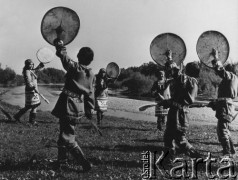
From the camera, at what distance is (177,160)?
6789 millimetres

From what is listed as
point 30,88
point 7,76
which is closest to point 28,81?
point 30,88

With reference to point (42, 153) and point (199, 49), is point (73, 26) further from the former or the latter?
point (199, 49)

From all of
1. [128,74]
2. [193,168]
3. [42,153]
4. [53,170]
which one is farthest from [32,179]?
[128,74]

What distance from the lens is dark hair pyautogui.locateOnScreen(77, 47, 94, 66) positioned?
6.18m

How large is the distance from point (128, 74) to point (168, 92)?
21704 millimetres

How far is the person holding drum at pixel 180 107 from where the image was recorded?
6.49 metres

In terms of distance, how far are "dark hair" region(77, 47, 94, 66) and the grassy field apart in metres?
1.59

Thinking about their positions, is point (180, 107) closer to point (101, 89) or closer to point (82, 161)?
point (82, 161)

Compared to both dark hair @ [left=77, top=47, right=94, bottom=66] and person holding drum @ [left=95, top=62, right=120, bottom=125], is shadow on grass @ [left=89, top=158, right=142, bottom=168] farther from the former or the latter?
person holding drum @ [left=95, top=62, right=120, bottom=125]

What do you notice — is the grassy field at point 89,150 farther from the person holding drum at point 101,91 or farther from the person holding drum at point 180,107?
the person holding drum at point 101,91

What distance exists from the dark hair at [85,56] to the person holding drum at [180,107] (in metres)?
1.61

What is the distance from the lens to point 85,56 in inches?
243

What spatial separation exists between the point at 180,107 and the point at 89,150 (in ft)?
7.36

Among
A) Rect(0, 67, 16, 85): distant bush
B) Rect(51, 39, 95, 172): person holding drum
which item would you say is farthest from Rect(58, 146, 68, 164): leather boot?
Rect(0, 67, 16, 85): distant bush
